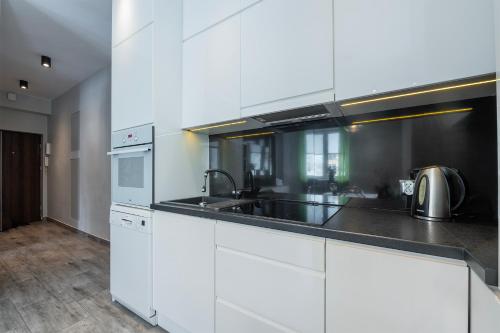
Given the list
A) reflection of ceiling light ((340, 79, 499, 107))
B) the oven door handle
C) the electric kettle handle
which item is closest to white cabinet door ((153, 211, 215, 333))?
the oven door handle

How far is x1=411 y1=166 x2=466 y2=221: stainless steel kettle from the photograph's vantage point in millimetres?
1095

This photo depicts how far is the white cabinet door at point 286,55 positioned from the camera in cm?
124

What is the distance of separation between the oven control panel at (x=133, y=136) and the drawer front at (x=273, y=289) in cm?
102

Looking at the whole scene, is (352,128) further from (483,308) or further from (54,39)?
(54,39)

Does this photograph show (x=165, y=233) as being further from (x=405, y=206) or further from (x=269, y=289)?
(x=405, y=206)

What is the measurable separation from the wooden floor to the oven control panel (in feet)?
4.55

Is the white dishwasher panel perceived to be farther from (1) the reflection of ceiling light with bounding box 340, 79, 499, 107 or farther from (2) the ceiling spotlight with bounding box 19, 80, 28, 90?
(2) the ceiling spotlight with bounding box 19, 80, 28, 90

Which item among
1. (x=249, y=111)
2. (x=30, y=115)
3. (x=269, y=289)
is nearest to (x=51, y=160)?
(x=30, y=115)

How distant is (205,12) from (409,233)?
74.2 inches

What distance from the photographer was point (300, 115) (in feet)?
5.15

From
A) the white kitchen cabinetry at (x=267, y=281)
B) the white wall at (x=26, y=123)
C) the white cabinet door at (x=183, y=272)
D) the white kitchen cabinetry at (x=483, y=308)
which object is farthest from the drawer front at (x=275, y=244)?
the white wall at (x=26, y=123)

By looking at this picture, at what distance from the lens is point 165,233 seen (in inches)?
65.1

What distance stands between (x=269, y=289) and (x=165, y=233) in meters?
0.87

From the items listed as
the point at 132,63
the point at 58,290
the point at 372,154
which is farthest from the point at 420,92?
the point at 58,290
